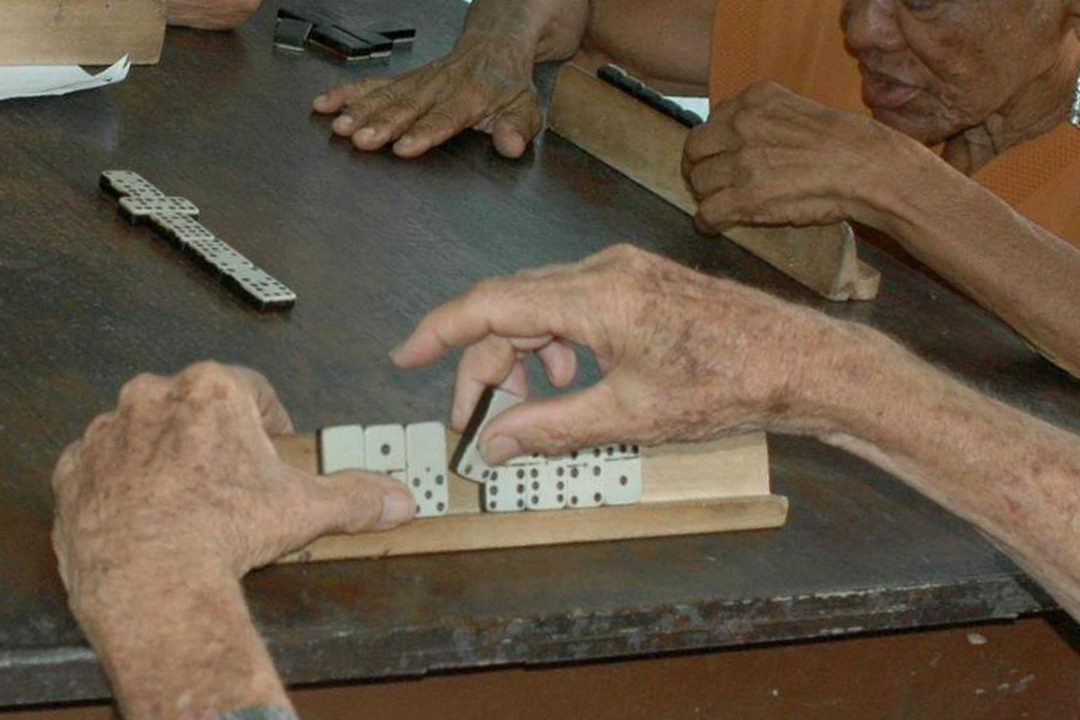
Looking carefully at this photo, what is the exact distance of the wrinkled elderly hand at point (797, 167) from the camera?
83.4 inches

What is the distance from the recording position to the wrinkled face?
7.74ft

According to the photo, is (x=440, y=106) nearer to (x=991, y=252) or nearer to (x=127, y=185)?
(x=127, y=185)

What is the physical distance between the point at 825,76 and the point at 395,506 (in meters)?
1.58

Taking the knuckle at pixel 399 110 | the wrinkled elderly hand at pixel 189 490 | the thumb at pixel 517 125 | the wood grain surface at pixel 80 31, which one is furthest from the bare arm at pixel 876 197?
the wrinkled elderly hand at pixel 189 490

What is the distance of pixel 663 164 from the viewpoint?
7.42ft

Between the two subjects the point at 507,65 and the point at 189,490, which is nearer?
the point at 189,490

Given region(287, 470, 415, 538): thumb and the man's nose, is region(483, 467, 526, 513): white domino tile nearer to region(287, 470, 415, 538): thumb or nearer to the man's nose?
region(287, 470, 415, 538): thumb

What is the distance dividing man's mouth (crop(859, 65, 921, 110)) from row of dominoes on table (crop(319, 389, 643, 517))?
3.89 ft

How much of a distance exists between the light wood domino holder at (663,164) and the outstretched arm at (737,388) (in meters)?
0.56

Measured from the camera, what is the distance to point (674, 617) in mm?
1368

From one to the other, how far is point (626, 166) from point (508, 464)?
96 cm

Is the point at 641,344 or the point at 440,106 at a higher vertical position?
the point at 641,344

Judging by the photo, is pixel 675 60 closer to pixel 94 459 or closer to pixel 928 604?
pixel 928 604

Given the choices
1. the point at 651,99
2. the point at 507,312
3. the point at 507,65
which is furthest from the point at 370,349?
the point at 507,65
